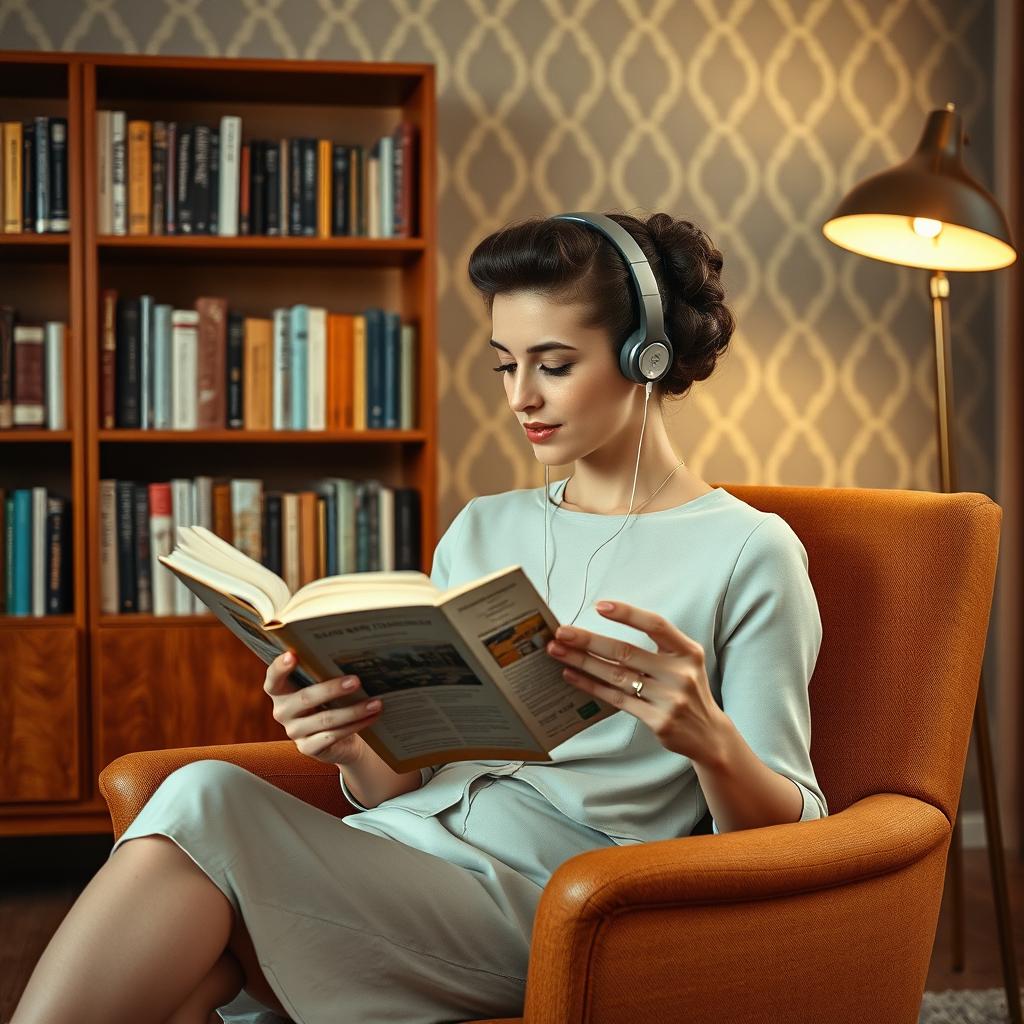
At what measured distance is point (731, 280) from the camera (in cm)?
308

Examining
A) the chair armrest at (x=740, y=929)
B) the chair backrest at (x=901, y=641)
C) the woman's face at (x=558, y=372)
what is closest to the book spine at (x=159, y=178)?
the woman's face at (x=558, y=372)

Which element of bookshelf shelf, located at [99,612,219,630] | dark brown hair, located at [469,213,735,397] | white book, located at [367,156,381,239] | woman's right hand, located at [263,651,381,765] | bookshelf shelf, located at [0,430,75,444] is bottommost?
bookshelf shelf, located at [99,612,219,630]

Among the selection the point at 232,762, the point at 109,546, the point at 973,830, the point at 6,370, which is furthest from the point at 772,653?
the point at 973,830

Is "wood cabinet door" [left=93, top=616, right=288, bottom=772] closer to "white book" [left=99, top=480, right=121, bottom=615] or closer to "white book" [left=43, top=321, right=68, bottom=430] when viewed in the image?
"white book" [left=99, top=480, right=121, bottom=615]

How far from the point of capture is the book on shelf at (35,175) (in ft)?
8.54

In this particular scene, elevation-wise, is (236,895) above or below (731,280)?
below

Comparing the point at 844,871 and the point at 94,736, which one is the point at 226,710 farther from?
the point at 844,871

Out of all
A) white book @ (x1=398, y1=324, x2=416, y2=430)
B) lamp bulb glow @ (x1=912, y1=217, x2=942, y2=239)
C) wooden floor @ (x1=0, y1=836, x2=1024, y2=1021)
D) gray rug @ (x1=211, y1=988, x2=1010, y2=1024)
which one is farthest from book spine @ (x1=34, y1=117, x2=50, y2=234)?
gray rug @ (x1=211, y1=988, x2=1010, y2=1024)

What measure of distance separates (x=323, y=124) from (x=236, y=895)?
2197 millimetres

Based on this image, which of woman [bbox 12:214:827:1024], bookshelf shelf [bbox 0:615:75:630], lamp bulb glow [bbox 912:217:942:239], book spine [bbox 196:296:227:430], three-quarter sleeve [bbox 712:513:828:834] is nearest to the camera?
woman [bbox 12:214:827:1024]

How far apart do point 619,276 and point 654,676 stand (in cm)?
55

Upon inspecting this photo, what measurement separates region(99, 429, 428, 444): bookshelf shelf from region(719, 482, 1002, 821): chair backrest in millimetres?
1263

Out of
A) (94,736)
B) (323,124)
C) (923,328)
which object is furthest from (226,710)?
(923,328)

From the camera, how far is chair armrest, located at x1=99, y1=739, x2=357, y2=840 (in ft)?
4.72
